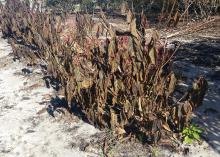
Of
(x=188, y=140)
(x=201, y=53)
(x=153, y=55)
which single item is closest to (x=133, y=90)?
(x=153, y=55)

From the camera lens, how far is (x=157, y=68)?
438 cm

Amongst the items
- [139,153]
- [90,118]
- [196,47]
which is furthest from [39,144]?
[196,47]

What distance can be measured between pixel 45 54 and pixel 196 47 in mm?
2919

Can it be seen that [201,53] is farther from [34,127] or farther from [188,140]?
[34,127]

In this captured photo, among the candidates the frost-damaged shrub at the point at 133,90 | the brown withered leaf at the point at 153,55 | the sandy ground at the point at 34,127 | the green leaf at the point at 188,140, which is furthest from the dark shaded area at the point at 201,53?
the sandy ground at the point at 34,127

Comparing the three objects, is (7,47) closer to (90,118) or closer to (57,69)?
(57,69)

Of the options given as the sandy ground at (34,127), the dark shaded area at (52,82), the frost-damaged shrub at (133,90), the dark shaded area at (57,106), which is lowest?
the sandy ground at (34,127)

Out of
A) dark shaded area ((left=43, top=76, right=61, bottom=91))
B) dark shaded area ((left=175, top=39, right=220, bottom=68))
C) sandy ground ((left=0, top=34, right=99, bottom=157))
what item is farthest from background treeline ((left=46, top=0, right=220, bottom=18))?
sandy ground ((left=0, top=34, right=99, bottom=157))

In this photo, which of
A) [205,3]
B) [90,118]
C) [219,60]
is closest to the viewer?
[90,118]

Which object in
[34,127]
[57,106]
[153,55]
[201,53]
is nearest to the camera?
[153,55]

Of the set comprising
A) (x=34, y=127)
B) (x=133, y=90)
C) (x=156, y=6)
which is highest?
(x=156, y=6)

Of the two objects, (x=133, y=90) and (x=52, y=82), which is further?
(x=52, y=82)

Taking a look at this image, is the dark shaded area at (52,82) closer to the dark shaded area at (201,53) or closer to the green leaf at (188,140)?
the dark shaded area at (201,53)

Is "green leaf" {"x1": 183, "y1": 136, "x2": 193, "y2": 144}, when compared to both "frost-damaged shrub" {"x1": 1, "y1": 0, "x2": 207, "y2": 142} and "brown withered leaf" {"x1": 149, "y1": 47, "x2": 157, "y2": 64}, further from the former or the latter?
"brown withered leaf" {"x1": 149, "y1": 47, "x2": 157, "y2": 64}
